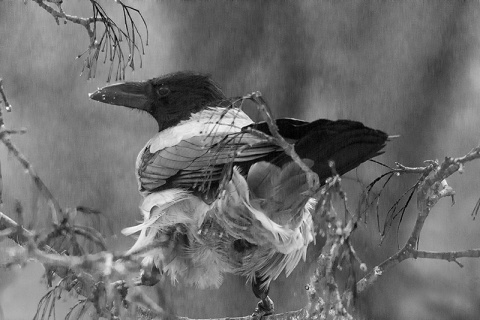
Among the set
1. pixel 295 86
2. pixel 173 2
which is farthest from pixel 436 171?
pixel 173 2

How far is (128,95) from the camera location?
3.45ft

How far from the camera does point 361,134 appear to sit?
725 millimetres

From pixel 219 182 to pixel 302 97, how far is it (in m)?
0.88

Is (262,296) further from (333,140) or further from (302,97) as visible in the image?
(302,97)

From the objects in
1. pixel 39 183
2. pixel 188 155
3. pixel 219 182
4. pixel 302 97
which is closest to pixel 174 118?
pixel 188 155

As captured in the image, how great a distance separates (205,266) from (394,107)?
0.83 metres

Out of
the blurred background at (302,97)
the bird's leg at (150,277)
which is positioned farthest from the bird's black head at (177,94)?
the blurred background at (302,97)

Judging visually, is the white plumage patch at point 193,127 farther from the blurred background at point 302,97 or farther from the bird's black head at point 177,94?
the blurred background at point 302,97

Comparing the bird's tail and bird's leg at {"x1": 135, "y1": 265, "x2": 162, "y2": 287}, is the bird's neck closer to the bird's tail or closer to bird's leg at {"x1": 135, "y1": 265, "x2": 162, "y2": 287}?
bird's leg at {"x1": 135, "y1": 265, "x2": 162, "y2": 287}

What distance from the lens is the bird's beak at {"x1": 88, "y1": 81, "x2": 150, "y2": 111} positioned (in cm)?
102

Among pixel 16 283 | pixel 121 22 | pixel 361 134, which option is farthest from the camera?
pixel 121 22

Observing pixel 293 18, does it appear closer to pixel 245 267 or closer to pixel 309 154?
pixel 245 267

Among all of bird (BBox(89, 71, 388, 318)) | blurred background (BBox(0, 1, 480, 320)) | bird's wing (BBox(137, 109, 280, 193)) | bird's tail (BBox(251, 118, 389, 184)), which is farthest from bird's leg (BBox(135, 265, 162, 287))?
blurred background (BBox(0, 1, 480, 320))

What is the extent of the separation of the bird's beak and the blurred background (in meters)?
0.62
